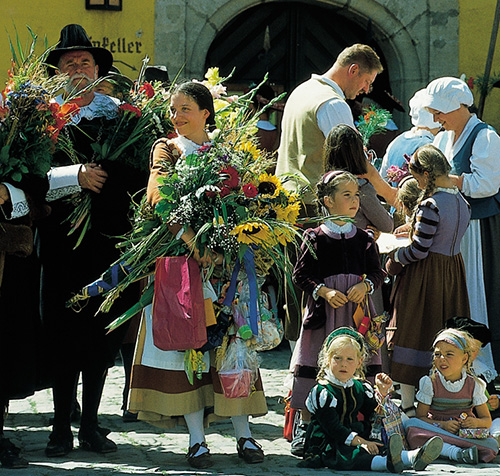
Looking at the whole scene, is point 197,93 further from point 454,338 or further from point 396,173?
point 396,173

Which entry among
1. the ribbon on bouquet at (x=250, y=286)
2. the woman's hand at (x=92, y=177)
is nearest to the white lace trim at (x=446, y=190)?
the ribbon on bouquet at (x=250, y=286)

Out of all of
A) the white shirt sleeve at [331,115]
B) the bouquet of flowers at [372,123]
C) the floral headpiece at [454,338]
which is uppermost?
the bouquet of flowers at [372,123]

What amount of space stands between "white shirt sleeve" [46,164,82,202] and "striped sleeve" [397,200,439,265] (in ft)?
6.36

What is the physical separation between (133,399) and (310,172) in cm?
168

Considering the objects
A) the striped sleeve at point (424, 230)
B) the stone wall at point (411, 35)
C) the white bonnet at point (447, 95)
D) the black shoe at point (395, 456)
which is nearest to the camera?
the black shoe at point (395, 456)

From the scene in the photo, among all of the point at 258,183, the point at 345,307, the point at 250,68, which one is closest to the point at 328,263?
the point at 345,307

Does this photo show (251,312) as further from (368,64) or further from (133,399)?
(368,64)

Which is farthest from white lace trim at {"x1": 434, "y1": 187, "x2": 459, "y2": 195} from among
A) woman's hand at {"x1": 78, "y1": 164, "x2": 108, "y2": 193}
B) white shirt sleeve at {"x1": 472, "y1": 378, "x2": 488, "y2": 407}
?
woman's hand at {"x1": 78, "y1": 164, "x2": 108, "y2": 193}

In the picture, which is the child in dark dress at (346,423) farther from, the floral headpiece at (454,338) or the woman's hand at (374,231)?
the woman's hand at (374,231)

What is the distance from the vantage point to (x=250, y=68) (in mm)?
11695

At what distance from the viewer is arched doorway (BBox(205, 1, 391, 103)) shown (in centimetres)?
1170

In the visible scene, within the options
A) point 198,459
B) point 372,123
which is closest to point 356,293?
point 198,459

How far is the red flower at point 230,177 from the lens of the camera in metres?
5.23

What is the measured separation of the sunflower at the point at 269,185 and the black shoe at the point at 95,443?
1477 mm
